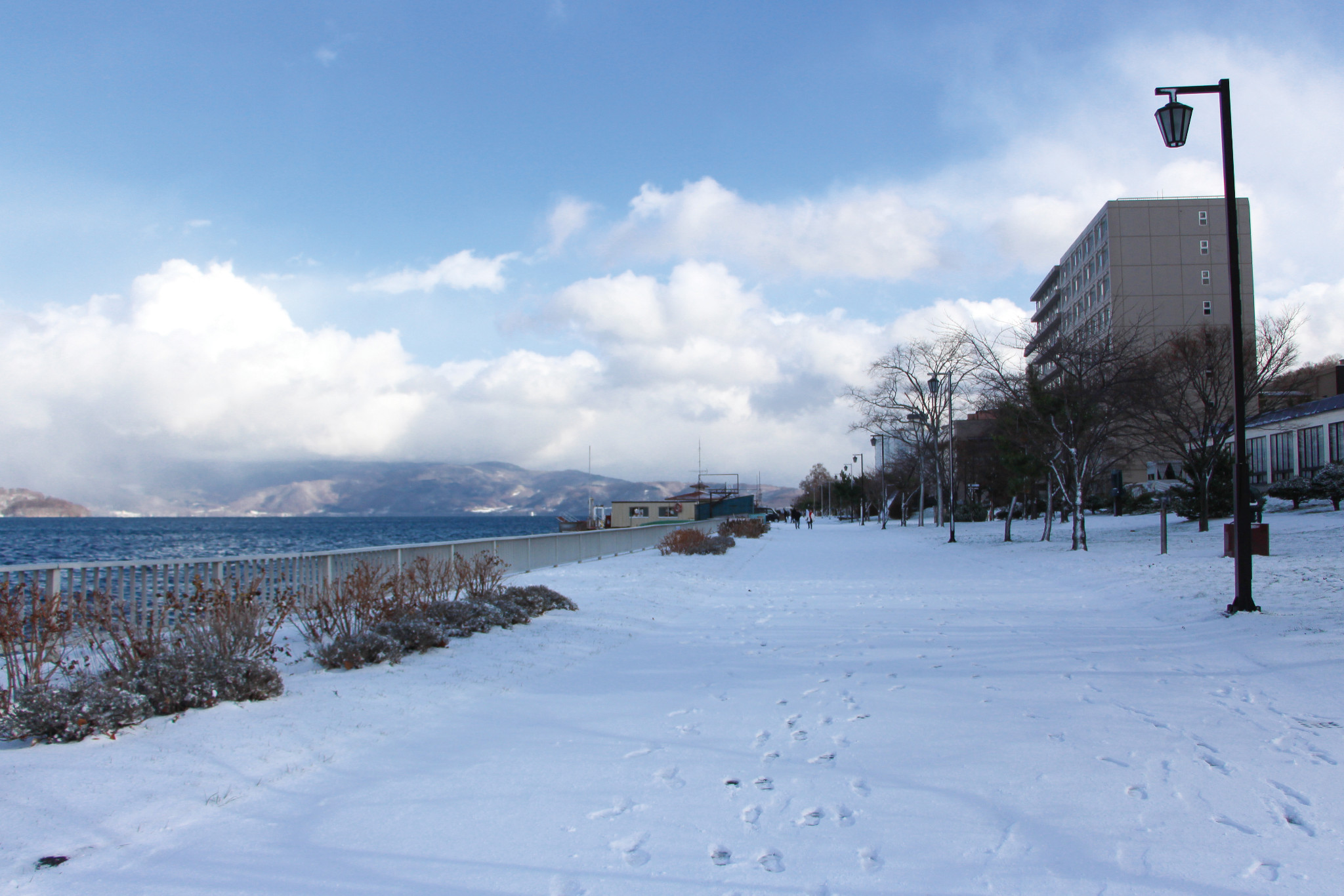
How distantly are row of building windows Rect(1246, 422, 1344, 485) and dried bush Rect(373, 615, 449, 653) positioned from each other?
127 feet

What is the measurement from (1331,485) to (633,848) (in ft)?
114

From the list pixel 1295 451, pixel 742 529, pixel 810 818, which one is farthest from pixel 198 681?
pixel 1295 451

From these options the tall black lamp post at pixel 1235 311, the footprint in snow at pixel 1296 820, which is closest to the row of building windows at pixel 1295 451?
the tall black lamp post at pixel 1235 311

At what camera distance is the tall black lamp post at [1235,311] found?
11141 millimetres

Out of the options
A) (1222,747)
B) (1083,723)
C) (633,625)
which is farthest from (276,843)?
(633,625)

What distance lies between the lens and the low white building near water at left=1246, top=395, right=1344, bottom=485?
128ft

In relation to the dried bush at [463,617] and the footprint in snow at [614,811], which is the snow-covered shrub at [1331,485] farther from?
the footprint in snow at [614,811]

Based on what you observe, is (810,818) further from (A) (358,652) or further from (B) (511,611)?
(B) (511,611)

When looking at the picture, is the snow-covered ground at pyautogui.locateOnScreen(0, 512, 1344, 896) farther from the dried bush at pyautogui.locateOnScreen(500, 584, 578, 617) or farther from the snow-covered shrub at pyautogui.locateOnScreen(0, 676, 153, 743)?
the dried bush at pyautogui.locateOnScreen(500, 584, 578, 617)

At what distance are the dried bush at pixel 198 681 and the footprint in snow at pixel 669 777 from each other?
3.50 meters

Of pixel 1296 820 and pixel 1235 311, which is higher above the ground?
pixel 1235 311

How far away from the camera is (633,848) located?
409cm

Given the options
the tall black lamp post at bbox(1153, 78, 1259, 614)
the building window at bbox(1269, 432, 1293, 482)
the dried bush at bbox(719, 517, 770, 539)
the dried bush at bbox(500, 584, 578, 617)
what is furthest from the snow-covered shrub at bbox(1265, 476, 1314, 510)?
the dried bush at bbox(500, 584, 578, 617)

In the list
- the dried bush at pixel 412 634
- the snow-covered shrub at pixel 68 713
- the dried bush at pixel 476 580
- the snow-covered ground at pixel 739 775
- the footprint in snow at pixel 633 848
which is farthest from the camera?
the dried bush at pixel 476 580
